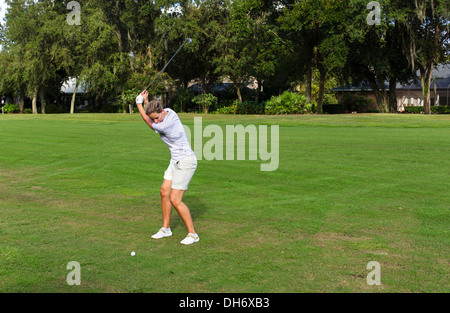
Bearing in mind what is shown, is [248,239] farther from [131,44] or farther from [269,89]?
[269,89]

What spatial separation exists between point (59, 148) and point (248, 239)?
47.4 feet

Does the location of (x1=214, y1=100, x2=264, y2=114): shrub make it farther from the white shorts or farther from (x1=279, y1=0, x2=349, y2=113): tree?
the white shorts

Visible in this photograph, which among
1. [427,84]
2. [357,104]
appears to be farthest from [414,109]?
[427,84]

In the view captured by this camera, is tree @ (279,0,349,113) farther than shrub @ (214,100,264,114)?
No

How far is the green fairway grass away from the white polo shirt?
54.6 inches

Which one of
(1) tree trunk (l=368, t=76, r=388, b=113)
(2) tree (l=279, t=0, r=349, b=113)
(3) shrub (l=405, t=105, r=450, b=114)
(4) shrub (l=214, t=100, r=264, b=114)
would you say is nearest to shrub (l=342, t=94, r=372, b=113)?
(3) shrub (l=405, t=105, r=450, b=114)

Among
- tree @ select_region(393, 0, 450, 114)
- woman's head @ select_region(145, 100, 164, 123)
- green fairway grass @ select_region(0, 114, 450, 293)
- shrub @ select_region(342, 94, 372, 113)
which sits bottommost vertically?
green fairway grass @ select_region(0, 114, 450, 293)

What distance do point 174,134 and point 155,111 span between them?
45cm

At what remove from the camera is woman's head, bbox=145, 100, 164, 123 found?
Answer: 281 inches

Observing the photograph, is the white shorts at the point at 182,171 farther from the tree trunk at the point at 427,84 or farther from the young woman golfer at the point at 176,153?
the tree trunk at the point at 427,84

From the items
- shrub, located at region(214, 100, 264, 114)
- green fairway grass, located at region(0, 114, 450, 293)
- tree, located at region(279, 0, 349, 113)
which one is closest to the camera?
green fairway grass, located at region(0, 114, 450, 293)

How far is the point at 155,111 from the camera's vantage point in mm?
7145
